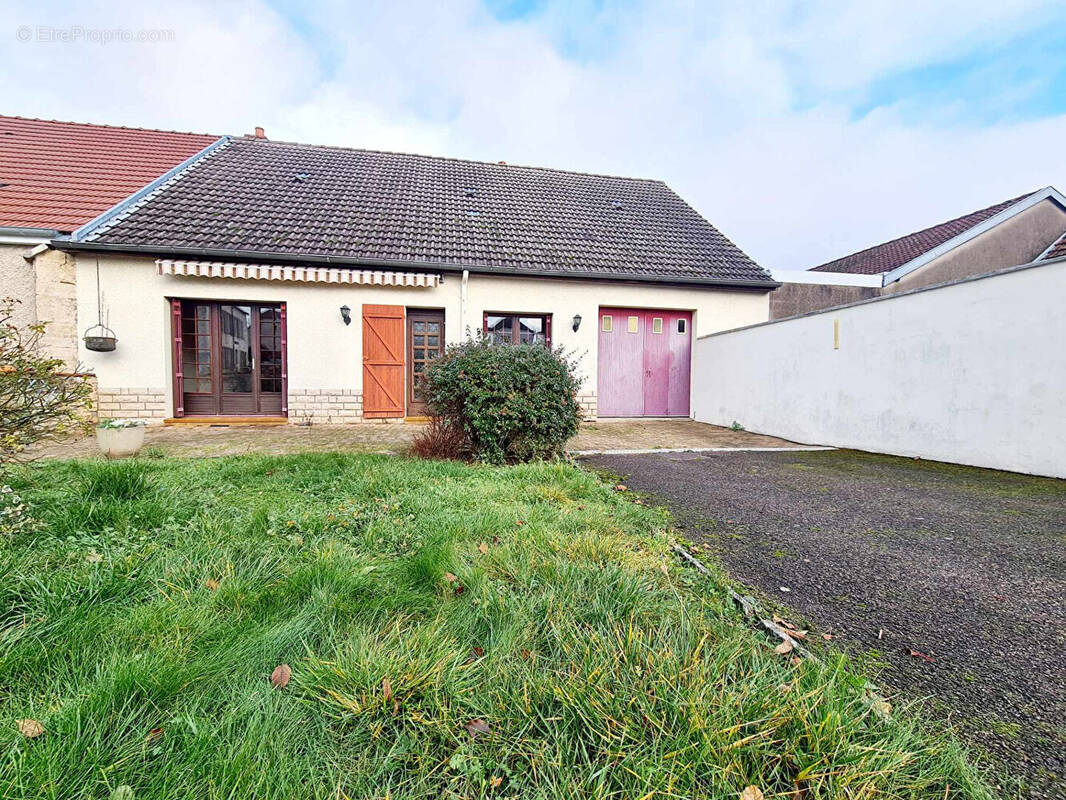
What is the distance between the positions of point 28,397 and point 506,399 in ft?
13.3

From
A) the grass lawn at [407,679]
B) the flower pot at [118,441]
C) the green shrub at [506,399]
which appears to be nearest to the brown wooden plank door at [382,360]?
the flower pot at [118,441]

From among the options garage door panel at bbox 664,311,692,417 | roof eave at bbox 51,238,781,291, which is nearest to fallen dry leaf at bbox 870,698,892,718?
roof eave at bbox 51,238,781,291

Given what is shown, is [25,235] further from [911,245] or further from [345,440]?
→ [911,245]

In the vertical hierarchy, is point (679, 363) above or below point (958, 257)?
below

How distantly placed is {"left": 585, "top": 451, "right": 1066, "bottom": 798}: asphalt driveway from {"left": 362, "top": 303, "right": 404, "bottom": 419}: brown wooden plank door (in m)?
6.96

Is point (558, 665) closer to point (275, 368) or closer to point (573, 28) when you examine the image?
point (275, 368)

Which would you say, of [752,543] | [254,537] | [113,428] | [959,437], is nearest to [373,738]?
[254,537]

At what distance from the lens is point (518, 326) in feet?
36.9

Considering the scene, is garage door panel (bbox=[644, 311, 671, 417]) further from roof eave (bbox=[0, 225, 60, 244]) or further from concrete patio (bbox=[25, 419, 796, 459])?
roof eave (bbox=[0, 225, 60, 244])

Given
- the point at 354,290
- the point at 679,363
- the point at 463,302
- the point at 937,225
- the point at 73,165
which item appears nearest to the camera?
the point at 354,290

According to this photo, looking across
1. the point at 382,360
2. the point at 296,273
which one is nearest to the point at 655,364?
the point at 382,360

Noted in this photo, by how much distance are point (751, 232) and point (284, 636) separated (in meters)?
32.9

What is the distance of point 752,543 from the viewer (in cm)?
326

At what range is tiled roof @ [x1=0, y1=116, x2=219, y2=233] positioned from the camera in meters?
9.87
